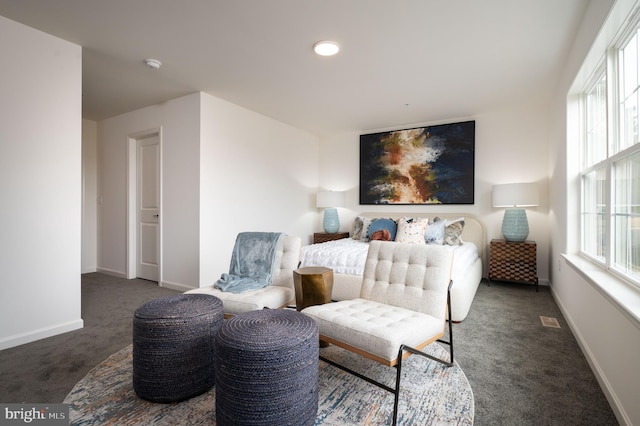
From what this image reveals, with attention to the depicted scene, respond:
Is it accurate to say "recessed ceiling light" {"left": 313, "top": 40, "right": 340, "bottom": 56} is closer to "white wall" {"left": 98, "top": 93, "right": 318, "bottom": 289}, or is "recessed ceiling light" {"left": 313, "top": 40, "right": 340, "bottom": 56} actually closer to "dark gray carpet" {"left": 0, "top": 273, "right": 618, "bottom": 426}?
"white wall" {"left": 98, "top": 93, "right": 318, "bottom": 289}

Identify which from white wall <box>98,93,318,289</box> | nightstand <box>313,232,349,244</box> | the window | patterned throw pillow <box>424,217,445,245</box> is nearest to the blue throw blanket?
white wall <box>98,93,318,289</box>

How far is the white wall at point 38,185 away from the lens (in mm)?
2391

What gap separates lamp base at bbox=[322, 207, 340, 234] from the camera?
219 inches

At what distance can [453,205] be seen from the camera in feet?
15.6

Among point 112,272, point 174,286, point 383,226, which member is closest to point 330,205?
point 383,226

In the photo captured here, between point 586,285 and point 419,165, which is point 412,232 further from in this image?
point 586,285

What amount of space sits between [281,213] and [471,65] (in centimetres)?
336

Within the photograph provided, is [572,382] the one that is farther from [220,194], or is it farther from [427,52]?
[220,194]

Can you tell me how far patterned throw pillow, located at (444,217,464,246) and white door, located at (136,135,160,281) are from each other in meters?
4.08

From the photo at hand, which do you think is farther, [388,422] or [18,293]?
[18,293]

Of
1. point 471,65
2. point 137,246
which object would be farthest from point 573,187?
point 137,246

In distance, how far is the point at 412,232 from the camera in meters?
4.06

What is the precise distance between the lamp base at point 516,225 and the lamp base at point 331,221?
8.66ft

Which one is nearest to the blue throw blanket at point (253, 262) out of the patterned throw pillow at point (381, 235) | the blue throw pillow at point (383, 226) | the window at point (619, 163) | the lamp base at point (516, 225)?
the patterned throw pillow at point (381, 235)
